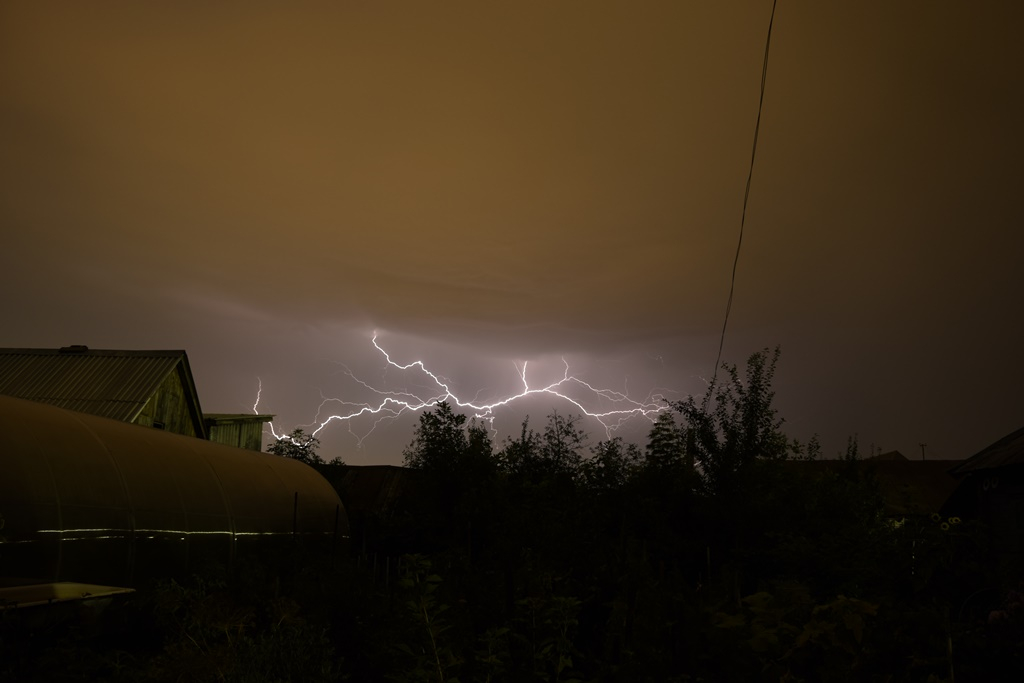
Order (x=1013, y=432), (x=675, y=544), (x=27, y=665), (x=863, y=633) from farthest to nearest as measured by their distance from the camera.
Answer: (x=1013, y=432) → (x=675, y=544) → (x=27, y=665) → (x=863, y=633)

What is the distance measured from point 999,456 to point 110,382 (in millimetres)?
21646

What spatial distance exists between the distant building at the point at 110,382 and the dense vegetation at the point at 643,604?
9.77 m

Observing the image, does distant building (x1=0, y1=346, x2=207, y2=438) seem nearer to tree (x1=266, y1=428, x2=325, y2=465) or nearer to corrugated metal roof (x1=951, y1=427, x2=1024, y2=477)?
tree (x1=266, y1=428, x2=325, y2=465)

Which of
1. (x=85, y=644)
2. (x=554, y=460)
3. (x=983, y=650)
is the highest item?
(x=554, y=460)

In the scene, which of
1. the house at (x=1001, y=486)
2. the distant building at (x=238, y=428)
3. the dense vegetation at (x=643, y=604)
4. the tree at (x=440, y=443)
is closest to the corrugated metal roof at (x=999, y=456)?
the house at (x=1001, y=486)

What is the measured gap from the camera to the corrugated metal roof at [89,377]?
1931 centimetres

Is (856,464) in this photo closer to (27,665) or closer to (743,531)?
(743,531)

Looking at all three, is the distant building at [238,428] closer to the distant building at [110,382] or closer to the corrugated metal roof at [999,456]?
the distant building at [110,382]

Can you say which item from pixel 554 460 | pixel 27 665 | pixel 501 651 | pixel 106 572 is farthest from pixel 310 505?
pixel 501 651

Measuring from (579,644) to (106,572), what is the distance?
21.1 ft

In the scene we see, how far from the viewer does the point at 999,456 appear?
13836mm

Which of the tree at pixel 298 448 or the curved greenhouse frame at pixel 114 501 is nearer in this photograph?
the curved greenhouse frame at pixel 114 501

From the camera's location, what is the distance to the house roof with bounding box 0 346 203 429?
19312 millimetres

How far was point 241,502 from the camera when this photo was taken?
13.7 meters
